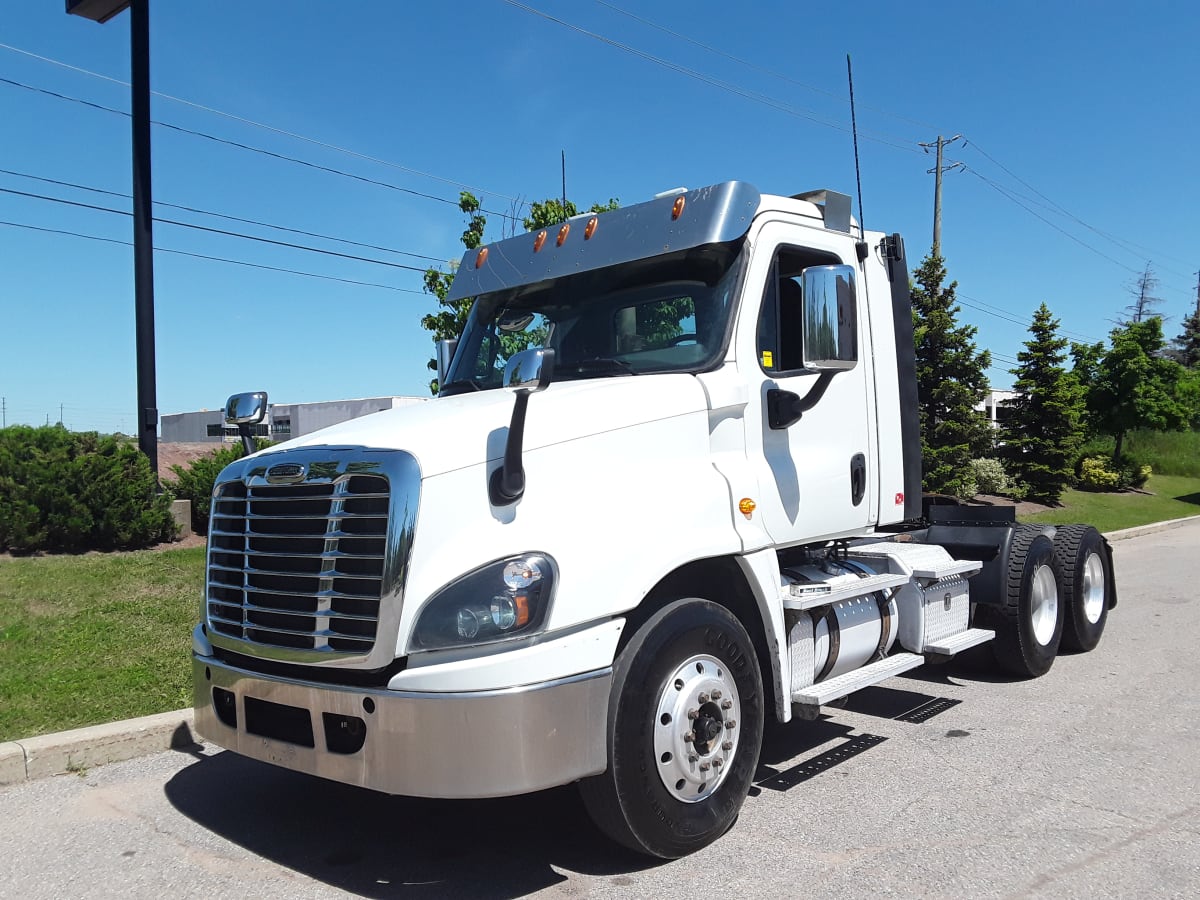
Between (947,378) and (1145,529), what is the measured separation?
5018mm

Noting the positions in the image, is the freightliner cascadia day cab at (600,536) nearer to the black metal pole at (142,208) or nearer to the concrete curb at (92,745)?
the concrete curb at (92,745)

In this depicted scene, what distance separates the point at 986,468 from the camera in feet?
74.4

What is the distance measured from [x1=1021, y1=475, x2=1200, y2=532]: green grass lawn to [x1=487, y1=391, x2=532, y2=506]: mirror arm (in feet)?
55.5

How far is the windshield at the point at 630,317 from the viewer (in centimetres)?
453

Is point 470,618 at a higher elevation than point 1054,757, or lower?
higher

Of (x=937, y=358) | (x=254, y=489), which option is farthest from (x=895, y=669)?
(x=937, y=358)

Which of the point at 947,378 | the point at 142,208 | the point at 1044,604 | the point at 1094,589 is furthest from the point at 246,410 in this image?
the point at 947,378

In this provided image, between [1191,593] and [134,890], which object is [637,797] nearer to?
[134,890]

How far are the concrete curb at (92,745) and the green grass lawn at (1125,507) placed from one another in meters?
16.4

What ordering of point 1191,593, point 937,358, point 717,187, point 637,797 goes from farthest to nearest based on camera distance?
point 937,358, point 1191,593, point 717,187, point 637,797

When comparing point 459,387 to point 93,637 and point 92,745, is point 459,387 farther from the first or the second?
point 93,637

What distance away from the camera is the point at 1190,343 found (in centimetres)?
7588

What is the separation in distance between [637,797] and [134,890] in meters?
2.00

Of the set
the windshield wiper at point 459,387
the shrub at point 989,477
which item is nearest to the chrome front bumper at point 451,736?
the windshield wiper at point 459,387
